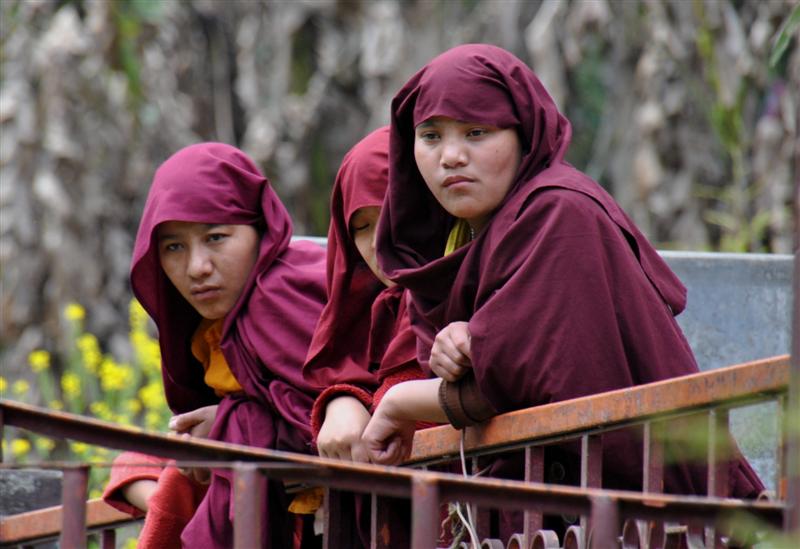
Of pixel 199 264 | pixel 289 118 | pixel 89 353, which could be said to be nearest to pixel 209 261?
pixel 199 264

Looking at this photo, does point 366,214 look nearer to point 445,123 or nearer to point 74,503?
point 445,123

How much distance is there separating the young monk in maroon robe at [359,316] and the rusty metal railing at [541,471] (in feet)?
1.59

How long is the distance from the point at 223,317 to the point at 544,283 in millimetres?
1307

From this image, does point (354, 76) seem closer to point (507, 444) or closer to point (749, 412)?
point (749, 412)

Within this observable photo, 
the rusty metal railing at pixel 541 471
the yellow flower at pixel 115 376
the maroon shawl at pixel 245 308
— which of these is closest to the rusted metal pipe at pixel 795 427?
the rusty metal railing at pixel 541 471

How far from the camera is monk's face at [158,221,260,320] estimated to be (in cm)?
376

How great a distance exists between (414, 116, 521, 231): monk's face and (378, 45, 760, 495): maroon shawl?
0.03m

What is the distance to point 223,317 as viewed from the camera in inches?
151

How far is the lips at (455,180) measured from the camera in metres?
3.00

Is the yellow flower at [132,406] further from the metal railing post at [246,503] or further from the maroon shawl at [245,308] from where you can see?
the metal railing post at [246,503]

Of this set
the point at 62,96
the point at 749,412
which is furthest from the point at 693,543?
the point at 62,96

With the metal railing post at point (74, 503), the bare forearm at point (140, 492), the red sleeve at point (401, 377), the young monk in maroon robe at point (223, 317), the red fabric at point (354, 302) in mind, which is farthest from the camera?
the bare forearm at point (140, 492)

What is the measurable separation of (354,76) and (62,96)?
66.4 inches

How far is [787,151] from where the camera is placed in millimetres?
6660
